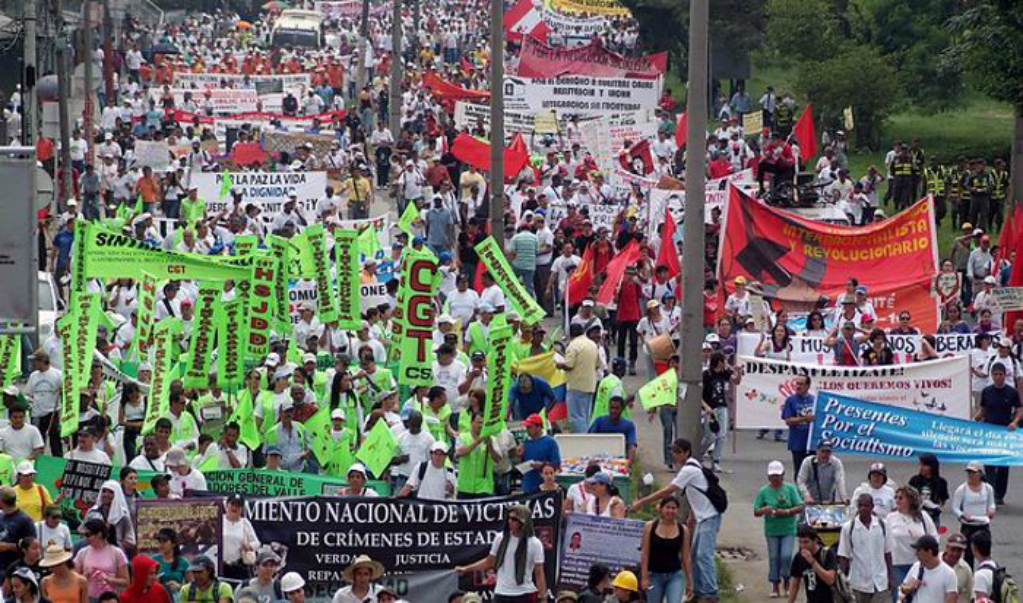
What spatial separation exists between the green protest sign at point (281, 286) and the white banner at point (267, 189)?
9964 mm

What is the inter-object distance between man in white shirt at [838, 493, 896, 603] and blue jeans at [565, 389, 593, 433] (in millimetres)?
5998

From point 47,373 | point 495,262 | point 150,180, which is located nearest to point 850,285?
point 495,262

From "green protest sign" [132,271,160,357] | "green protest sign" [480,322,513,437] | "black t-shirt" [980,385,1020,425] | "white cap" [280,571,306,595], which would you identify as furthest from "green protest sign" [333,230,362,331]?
"white cap" [280,571,306,595]

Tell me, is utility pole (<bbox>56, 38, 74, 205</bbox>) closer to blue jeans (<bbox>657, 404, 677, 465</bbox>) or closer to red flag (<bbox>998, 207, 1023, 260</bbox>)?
red flag (<bbox>998, 207, 1023, 260</bbox>)

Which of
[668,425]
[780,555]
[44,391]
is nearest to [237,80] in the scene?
[668,425]

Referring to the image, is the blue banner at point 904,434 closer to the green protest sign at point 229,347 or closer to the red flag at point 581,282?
the green protest sign at point 229,347

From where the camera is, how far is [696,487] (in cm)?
1798

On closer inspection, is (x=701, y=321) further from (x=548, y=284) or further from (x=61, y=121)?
(x=61, y=121)

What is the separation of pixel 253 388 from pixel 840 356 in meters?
6.30

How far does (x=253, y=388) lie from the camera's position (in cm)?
2116

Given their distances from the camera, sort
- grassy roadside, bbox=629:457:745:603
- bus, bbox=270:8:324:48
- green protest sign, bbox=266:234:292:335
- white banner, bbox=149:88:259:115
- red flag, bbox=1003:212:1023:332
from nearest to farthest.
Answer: grassy roadside, bbox=629:457:745:603 → green protest sign, bbox=266:234:292:335 → red flag, bbox=1003:212:1023:332 → white banner, bbox=149:88:259:115 → bus, bbox=270:8:324:48

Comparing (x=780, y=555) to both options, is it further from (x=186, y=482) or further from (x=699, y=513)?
(x=186, y=482)

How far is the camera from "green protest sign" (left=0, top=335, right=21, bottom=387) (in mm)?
21062

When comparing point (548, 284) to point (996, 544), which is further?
point (548, 284)
